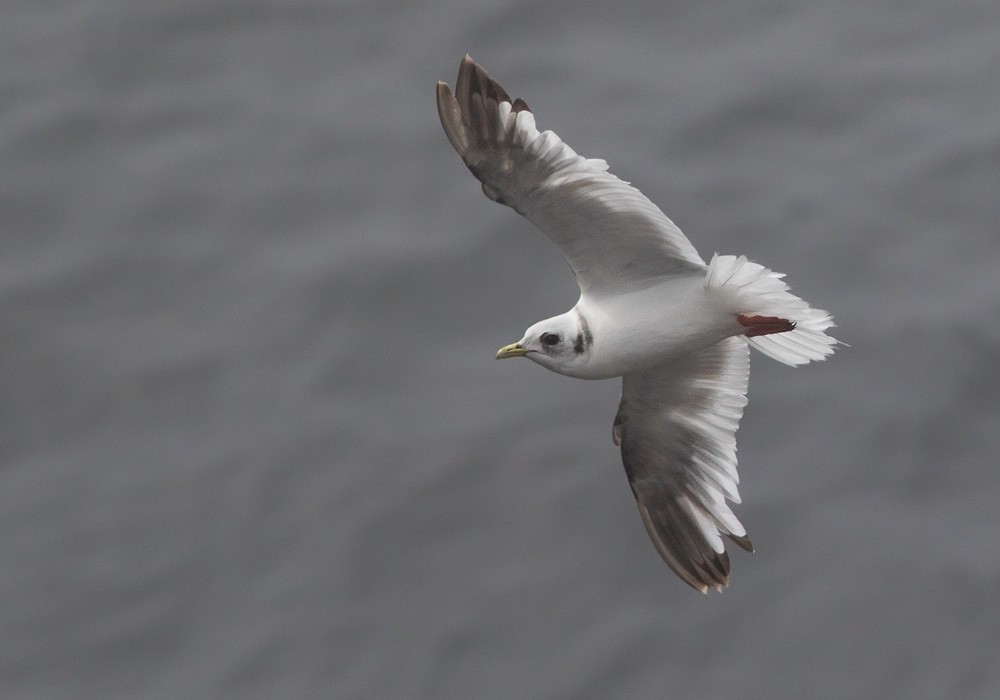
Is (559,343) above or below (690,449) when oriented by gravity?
above

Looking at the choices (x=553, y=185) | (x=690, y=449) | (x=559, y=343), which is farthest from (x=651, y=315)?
(x=690, y=449)

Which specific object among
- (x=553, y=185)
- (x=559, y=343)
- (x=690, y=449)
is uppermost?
(x=553, y=185)

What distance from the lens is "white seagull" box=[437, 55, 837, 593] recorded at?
8516 mm

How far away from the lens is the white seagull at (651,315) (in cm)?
852

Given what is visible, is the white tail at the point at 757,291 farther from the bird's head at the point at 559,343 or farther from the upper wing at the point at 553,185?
the bird's head at the point at 559,343

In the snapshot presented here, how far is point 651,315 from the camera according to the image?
892 centimetres

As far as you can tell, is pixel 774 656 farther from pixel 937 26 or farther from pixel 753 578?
pixel 937 26

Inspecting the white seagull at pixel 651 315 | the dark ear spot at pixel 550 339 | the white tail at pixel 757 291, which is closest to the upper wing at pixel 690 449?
the white seagull at pixel 651 315

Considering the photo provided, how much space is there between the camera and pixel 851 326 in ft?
54.6

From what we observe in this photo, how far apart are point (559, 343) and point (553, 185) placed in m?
0.86

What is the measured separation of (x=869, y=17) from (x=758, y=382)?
4.93m

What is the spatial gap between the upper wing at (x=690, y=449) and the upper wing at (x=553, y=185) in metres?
1.18

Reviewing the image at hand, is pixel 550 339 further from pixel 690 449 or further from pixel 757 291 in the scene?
pixel 690 449

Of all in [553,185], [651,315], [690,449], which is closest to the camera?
[553,185]
